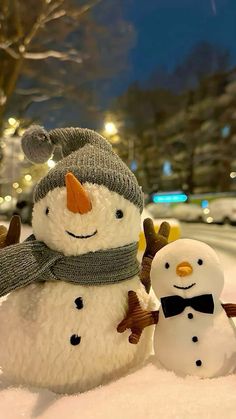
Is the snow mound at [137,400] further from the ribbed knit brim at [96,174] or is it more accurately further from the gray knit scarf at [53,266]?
the ribbed knit brim at [96,174]

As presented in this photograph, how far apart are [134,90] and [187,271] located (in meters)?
14.2

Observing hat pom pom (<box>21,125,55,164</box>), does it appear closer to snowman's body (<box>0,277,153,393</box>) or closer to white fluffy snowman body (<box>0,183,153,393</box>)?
white fluffy snowman body (<box>0,183,153,393</box>)

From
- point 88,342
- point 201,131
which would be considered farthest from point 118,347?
point 201,131

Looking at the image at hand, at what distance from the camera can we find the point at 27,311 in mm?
1353

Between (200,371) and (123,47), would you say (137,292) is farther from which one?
(123,47)

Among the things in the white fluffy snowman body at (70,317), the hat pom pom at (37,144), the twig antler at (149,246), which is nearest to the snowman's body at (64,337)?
the white fluffy snowman body at (70,317)

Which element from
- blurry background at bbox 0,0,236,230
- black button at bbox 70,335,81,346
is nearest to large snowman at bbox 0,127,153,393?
black button at bbox 70,335,81,346

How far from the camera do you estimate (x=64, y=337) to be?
130cm

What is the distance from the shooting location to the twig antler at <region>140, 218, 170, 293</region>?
63.8 inches

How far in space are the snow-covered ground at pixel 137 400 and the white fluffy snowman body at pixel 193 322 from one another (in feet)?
0.15

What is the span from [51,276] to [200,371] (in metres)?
0.54

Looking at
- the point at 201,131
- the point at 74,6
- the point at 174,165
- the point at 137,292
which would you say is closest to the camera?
the point at 137,292

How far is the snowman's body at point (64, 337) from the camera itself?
1298mm

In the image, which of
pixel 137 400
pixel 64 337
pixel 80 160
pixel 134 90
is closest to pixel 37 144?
pixel 80 160
